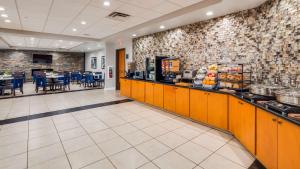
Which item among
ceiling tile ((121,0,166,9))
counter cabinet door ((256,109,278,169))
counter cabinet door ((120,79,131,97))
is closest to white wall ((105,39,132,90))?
counter cabinet door ((120,79,131,97))

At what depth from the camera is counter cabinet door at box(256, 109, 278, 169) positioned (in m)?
1.90

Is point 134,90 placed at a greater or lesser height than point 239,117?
greater

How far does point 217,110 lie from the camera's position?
3.38m

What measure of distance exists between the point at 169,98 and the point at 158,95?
1.71ft

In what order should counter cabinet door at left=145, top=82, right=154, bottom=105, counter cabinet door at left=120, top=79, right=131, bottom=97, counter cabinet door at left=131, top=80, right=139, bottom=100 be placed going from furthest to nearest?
counter cabinet door at left=120, top=79, right=131, bottom=97
counter cabinet door at left=131, top=80, right=139, bottom=100
counter cabinet door at left=145, top=82, right=154, bottom=105

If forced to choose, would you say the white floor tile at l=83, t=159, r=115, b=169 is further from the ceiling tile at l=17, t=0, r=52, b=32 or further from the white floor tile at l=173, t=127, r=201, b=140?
the ceiling tile at l=17, t=0, r=52, b=32

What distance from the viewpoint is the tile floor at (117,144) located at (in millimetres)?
2234

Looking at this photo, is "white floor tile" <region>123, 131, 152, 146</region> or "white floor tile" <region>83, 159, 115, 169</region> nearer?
"white floor tile" <region>83, 159, 115, 169</region>

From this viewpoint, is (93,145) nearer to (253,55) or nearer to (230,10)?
(253,55)

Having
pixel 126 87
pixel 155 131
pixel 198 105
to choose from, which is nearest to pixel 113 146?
pixel 155 131

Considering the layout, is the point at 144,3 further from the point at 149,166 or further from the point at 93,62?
the point at 93,62

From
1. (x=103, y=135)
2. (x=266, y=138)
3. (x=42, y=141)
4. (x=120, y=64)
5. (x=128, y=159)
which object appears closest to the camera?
(x=266, y=138)

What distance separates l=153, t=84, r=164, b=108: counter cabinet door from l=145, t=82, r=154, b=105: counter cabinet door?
115mm

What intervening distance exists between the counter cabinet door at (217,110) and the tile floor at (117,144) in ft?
0.66
